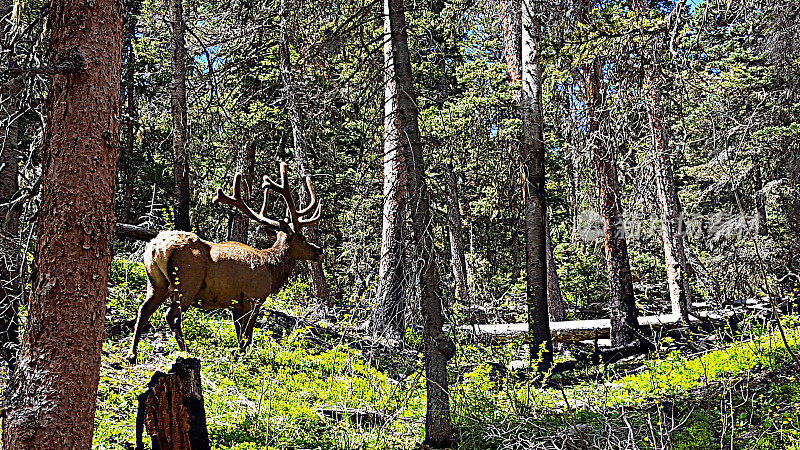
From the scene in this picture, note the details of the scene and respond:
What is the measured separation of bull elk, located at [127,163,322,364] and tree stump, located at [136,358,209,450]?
127 inches

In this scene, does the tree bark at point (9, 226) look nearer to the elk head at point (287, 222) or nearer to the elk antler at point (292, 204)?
the elk head at point (287, 222)

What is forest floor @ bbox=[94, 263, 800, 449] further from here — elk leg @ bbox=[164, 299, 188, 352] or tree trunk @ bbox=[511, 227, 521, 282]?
tree trunk @ bbox=[511, 227, 521, 282]

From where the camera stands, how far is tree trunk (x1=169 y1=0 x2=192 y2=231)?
45.2ft

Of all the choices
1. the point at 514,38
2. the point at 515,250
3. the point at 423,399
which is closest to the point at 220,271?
the point at 423,399

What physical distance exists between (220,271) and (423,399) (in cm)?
324

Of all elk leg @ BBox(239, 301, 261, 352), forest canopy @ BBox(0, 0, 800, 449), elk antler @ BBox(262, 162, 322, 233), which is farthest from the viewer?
elk antler @ BBox(262, 162, 322, 233)

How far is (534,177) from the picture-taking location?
11.5 metres

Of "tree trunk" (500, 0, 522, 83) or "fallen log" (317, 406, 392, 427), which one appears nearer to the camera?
"fallen log" (317, 406, 392, 427)

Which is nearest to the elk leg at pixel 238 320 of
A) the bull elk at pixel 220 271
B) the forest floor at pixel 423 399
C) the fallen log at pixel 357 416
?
the bull elk at pixel 220 271

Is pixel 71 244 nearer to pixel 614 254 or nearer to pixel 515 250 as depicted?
pixel 614 254

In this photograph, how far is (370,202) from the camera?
52.5 feet

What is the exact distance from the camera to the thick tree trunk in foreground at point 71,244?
4508mm

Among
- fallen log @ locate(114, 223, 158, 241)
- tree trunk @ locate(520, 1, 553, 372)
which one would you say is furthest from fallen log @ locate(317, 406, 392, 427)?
fallen log @ locate(114, 223, 158, 241)

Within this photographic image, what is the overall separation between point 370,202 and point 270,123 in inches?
126
